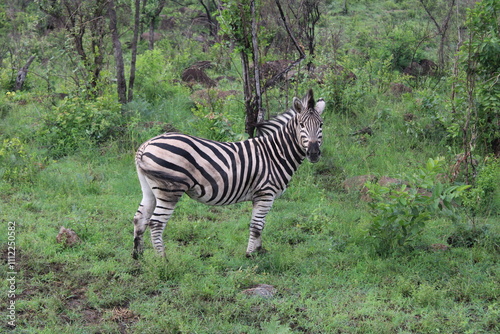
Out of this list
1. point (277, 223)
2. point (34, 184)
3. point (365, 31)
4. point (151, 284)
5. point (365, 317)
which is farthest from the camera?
point (365, 31)

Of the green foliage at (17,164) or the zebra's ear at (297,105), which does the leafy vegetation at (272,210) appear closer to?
the green foliage at (17,164)

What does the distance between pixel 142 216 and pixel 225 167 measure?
1.19 m

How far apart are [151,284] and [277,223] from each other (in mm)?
2507

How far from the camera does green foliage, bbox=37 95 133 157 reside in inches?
374

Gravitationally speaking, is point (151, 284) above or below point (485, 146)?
below

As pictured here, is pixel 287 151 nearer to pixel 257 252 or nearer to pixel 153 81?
pixel 257 252

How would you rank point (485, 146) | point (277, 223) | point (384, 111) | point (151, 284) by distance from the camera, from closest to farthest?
point (151, 284) → point (277, 223) → point (485, 146) → point (384, 111)

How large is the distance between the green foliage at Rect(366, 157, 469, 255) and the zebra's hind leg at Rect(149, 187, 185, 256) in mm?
2381

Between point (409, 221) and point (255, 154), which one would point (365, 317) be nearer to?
point (409, 221)

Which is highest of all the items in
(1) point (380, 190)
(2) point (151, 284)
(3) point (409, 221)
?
(1) point (380, 190)

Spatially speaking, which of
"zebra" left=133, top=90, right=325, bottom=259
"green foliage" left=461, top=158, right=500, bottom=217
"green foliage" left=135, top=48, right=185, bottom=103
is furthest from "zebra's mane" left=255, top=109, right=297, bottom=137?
"green foliage" left=135, top=48, right=185, bottom=103

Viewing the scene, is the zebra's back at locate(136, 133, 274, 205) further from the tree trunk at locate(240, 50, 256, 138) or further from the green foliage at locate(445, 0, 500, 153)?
the green foliage at locate(445, 0, 500, 153)

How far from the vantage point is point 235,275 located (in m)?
5.45

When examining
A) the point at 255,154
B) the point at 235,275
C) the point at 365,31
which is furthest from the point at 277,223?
the point at 365,31
